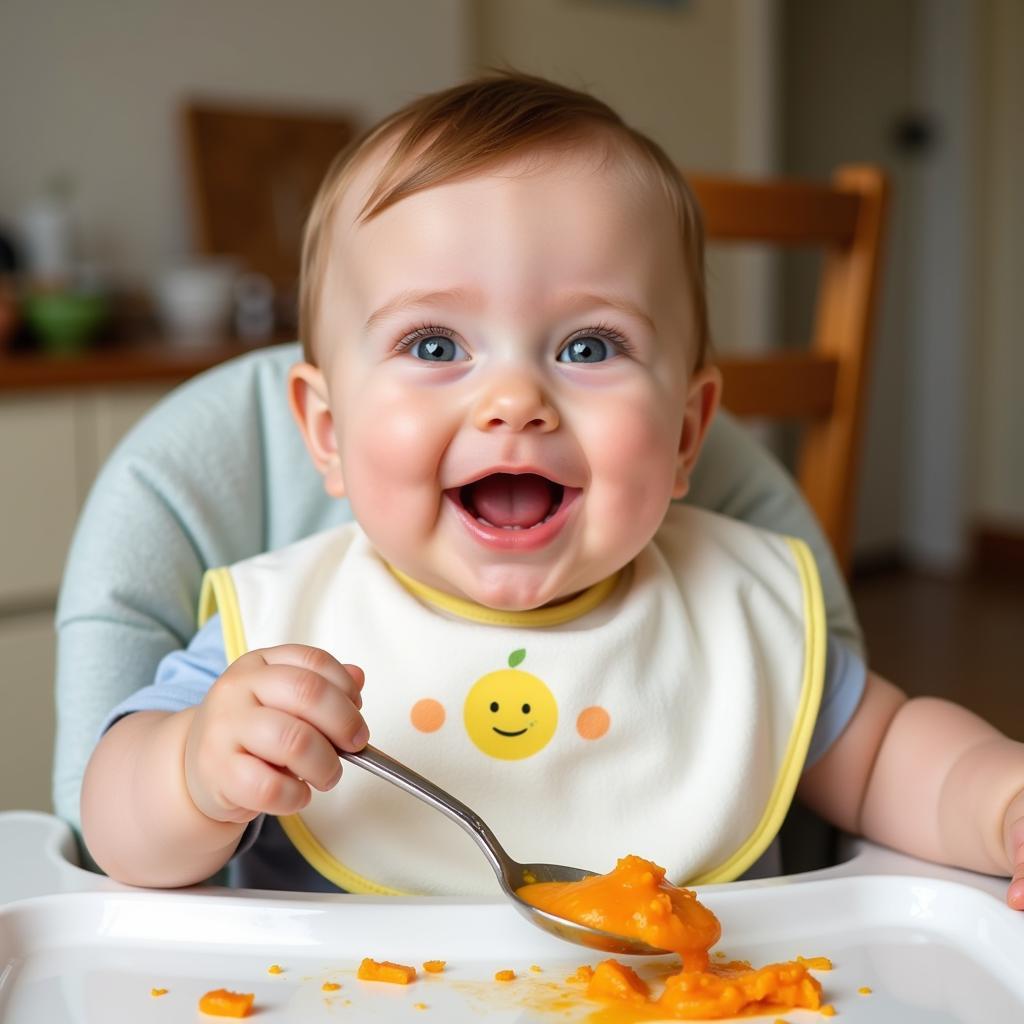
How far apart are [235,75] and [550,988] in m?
2.67

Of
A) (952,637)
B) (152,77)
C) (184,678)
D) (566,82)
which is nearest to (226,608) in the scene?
(184,678)

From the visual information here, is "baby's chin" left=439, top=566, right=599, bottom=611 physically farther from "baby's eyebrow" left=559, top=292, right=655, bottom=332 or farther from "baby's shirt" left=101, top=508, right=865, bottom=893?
"baby's eyebrow" left=559, top=292, right=655, bottom=332

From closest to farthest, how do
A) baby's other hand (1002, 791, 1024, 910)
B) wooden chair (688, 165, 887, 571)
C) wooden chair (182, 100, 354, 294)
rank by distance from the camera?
1. baby's other hand (1002, 791, 1024, 910)
2. wooden chair (688, 165, 887, 571)
3. wooden chair (182, 100, 354, 294)

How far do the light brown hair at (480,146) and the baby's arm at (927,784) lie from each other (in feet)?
0.92

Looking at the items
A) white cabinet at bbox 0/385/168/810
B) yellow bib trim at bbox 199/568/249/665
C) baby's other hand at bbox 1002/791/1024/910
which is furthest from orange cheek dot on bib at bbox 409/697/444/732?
white cabinet at bbox 0/385/168/810

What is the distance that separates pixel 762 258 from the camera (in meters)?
4.05

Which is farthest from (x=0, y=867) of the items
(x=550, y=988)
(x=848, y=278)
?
(x=848, y=278)

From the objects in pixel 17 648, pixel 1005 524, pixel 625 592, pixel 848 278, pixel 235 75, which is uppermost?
pixel 235 75

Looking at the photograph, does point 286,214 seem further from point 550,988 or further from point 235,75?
point 550,988

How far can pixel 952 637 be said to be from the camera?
3863 mm

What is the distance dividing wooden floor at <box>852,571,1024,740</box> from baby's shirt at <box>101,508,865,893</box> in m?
2.17

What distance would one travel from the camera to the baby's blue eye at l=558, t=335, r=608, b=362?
79 centimetres

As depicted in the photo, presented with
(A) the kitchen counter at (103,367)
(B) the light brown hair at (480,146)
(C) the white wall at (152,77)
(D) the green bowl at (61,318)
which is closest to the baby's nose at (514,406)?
(B) the light brown hair at (480,146)

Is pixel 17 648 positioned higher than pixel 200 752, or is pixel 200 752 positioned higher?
pixel 200 752
